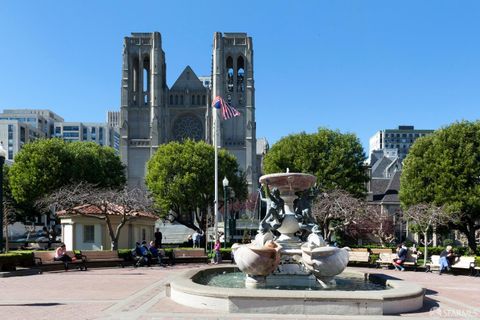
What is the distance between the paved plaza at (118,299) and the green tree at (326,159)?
29851mm

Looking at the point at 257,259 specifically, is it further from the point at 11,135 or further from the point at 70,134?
the point at 70,134

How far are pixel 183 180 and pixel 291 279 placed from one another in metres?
40.1

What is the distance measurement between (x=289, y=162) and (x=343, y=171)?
523 centimetres

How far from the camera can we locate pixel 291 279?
614 inches

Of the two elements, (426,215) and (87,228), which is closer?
(87,228)

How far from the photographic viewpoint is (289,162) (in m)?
51.5

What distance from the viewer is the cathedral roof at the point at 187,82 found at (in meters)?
94.2

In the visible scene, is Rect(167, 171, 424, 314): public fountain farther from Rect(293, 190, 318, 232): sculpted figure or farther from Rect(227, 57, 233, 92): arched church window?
Rect(227, 57, 233, 92): arched church window

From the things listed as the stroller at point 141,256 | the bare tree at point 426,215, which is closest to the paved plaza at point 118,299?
the stroller at point 141,256

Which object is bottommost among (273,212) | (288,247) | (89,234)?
(89,234)

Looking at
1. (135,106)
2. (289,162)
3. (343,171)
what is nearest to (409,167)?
(343,171)

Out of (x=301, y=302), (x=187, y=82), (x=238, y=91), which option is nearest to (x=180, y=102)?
(x=187, y=82)

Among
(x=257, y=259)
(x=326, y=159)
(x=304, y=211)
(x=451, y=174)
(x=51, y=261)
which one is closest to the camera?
(x=257, y=259)

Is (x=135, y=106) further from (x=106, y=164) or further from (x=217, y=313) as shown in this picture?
(x=217, y=313)
